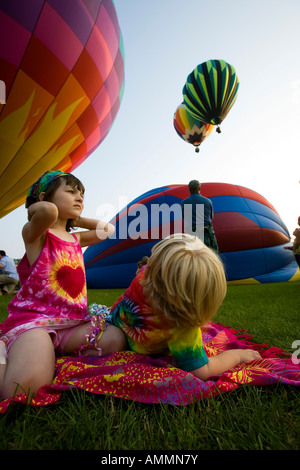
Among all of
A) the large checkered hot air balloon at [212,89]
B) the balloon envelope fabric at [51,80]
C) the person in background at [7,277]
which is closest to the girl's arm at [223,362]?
the balloon envelope fabric at [51,80]

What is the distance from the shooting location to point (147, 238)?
8.23 metres

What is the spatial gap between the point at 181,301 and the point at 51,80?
5122 mm

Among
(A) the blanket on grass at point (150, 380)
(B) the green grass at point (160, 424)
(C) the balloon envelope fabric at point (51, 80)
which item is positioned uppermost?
(C) the balloon envelope fabric at point (51, 80)

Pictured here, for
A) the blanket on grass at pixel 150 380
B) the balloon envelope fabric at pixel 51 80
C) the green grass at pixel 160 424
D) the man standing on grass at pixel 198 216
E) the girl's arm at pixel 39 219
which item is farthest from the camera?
the man standing on grass at pixel 198 216

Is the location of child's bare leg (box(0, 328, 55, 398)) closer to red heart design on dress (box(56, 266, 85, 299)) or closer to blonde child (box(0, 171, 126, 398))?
blonde child (box(0, 171, 126, 398))

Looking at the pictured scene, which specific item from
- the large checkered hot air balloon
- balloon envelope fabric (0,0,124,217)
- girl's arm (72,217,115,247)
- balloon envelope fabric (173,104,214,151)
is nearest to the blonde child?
girl's arm (72,217,115,247)

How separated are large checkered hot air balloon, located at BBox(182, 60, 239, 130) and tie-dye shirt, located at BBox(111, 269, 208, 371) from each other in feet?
22.1

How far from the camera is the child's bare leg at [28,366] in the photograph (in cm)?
103

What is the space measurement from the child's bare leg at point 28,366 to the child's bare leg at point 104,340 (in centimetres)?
19

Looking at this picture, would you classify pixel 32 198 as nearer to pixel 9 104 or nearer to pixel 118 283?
pixel 9 104

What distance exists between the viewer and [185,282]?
1042 mm

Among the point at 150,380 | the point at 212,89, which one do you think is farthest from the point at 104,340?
the point at 212,89

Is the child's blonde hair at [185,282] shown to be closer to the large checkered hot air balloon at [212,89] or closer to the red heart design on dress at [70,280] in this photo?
the red heart design on dress at [70,280]

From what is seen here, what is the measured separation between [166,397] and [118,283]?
23.7 ft
